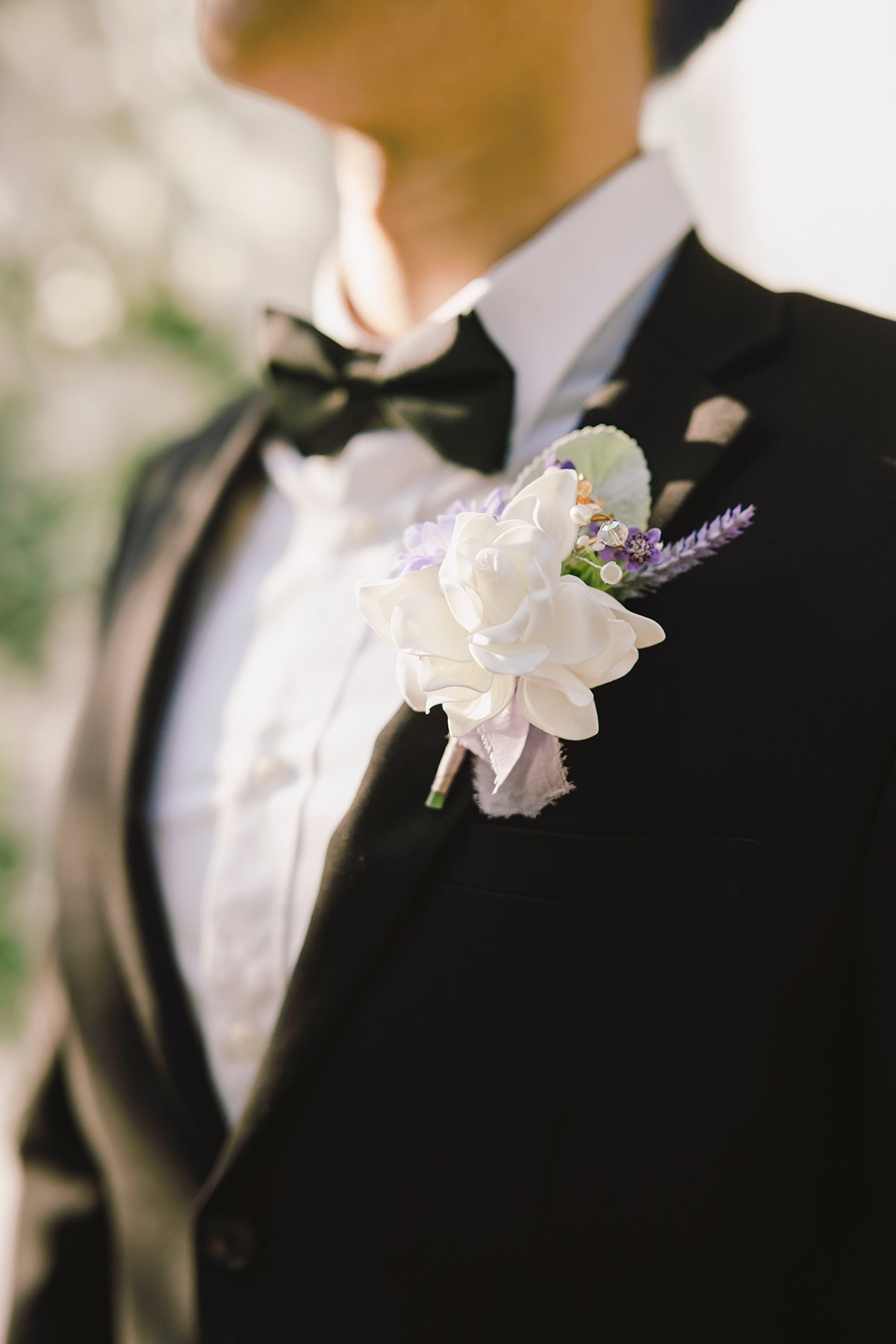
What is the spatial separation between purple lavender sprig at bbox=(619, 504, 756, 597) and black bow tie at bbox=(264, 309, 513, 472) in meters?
0.28

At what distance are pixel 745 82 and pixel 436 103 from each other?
0.97m

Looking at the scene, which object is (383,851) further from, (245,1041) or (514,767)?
(245,1041)

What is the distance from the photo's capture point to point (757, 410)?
80 centimetres

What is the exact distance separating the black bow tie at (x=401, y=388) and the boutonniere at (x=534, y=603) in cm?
22

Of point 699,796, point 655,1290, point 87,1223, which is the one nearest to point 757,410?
point 699,796

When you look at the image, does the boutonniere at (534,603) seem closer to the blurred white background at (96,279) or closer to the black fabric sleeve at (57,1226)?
the black fabric sleeve at (57,1226)

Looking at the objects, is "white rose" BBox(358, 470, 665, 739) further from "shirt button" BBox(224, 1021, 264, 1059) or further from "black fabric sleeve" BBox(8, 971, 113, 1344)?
"black fabric sleeve" BBox(8, 971, 113, 1344)

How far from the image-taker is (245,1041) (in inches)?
34.3

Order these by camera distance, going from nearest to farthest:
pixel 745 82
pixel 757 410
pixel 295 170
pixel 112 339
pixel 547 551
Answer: pixel 547 551 < pixel 757 410 < pixel 745 82 < pixel 112 339 < pixel 295 170

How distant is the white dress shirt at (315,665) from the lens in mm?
877

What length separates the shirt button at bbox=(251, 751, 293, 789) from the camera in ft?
2.98

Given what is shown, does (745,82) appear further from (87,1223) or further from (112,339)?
(87,1223)

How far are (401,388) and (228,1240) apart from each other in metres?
0.76

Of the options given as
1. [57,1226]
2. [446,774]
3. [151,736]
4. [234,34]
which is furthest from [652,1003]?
[234,34]
